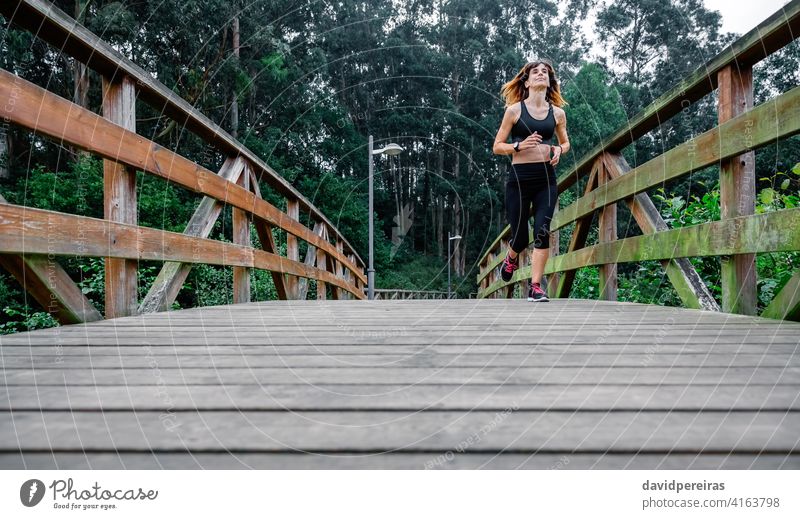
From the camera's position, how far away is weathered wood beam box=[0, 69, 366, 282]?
5.52ft

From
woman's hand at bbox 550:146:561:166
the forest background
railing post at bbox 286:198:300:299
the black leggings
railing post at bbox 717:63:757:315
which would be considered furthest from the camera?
the forest background

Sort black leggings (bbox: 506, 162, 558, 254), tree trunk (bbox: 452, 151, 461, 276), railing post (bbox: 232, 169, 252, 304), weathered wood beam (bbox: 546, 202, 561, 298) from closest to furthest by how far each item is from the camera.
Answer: black leggings (bbox: 506, 162, 558, 254) < railing post (bbox: 232, 169, 252, 304) < weathered wood beam (bbox: 546, 202, 561, 298) < tree trunk (bbox: 452, 151, 461, 276)

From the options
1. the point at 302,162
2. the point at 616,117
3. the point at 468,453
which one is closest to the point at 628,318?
the point at 468,453

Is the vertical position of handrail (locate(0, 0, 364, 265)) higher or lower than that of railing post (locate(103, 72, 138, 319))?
higher

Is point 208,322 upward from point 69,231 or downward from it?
downward

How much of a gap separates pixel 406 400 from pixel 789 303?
166 centimetres

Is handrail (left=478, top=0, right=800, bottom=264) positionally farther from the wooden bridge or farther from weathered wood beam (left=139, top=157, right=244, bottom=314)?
weathered wood beam (left=139, top=157, right=244, bottom=314)

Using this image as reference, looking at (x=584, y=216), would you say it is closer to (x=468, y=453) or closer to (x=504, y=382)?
(x=504, y=382)

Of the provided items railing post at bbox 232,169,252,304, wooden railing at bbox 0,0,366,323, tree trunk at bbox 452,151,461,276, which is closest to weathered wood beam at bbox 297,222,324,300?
railing post at bbox 232,169,252,304

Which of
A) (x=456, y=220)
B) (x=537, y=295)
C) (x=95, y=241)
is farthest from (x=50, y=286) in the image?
(x=456, y=220)

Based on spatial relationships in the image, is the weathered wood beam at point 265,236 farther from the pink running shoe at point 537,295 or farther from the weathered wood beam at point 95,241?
the pink running shoe at point 537,295

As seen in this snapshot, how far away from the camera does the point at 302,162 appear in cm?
1889

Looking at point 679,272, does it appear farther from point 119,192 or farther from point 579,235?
point 119,192
